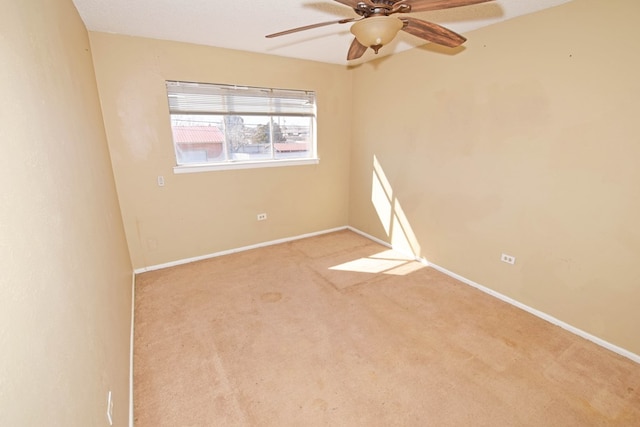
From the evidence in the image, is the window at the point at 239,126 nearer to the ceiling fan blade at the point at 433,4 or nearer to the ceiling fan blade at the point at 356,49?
the ceiling fan blade at the point at 356,49

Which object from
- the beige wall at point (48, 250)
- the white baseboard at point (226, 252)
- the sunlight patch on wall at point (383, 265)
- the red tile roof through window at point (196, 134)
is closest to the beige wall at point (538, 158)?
the sunlight patch on wall at point (383, 265)

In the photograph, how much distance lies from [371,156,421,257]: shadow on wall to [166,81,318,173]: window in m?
0.95

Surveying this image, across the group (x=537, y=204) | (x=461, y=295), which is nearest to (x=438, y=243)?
(x=461, y=295)

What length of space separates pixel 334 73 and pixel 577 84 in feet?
9.10

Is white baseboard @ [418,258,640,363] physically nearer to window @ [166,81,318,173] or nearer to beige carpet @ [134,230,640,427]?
beige carpet @ [134,230,640,427]

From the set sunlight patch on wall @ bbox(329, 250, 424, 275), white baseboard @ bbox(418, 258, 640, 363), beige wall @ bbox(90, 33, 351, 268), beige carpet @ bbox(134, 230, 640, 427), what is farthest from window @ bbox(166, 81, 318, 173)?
white baseboard @ bbox(418, 258, 640, 363)

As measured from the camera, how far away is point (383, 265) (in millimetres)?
3566

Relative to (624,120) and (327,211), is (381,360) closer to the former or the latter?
(624,120)

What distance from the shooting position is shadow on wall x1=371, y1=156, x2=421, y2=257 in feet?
12.3

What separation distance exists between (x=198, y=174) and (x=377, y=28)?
269 centimetres

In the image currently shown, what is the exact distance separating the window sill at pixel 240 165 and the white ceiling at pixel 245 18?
1308mm

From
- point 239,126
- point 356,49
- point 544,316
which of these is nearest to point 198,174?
point 239,126

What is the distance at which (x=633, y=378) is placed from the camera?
6.36 feet

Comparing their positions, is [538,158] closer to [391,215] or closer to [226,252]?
[391,215]
